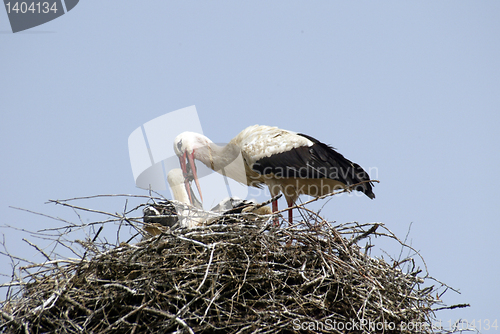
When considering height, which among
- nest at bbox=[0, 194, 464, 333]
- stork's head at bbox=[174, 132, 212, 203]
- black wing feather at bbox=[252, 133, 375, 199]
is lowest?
nest at bbox=[0, 194, 464, 333]

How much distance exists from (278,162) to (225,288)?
6.07 ft

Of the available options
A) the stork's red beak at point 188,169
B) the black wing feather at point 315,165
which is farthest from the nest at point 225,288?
the stork's red beak at point 188,169

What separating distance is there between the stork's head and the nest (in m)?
1.98

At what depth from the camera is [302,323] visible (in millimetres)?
2898

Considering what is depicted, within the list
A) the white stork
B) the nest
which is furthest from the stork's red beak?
the nest

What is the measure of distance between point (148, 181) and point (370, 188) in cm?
217

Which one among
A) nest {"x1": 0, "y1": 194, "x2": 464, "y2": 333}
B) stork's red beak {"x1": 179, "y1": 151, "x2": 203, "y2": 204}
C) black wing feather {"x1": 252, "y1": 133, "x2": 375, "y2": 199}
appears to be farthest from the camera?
stork's red beak {"x1": 179, "y1": 151, "x2": 203, "y2": 204}

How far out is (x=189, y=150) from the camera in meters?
5.23

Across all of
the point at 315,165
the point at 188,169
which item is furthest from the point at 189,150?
the point at 315,165

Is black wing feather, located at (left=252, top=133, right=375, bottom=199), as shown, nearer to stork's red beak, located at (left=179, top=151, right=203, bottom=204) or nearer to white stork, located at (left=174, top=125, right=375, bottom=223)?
white stork, located at (left=174, top=125, right=375, bottom=223)

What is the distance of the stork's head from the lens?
523 centimetres

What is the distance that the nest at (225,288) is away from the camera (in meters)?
2.87

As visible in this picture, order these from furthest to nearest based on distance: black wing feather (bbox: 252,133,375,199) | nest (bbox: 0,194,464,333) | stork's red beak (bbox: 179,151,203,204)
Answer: stork's red beak (bbox: 179,151,203,204)
black wing feather (bbox: 252,133,375,199)
nest (bbox: 0,194,464,333)

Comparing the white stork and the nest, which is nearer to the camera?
the nest
